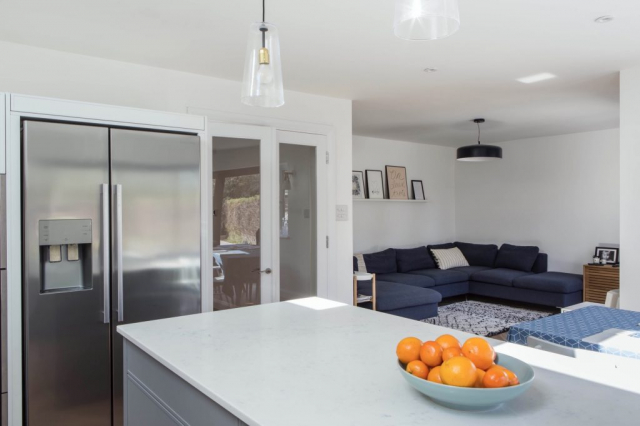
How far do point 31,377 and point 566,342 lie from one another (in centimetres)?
258

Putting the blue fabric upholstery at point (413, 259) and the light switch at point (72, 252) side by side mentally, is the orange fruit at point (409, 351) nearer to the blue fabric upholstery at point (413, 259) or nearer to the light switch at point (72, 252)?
the light switch at point (72, 252)

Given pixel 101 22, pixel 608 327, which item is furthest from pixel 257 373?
pixel 101 22

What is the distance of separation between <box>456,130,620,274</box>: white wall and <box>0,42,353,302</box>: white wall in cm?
398

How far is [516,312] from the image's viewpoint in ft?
20.5

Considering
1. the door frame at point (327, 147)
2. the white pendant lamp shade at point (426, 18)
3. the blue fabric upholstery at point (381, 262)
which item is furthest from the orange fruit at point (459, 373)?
the blue fabric upholstery at point (381, 262)

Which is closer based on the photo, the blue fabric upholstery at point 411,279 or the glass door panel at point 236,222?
the glass door panel at point 236,222

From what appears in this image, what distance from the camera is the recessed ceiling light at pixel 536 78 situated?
12.6ft

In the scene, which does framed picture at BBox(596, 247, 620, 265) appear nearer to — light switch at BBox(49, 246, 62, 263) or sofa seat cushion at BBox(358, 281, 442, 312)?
sofa seat cushion at BBox(358, 281, 442, 312)

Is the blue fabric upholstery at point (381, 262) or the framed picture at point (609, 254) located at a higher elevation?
the framed picture at point (609, 254)

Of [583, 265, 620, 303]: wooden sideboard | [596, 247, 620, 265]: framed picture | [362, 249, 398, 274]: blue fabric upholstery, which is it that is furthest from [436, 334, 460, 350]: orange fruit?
[596, 247, 620, 265]: framed picture

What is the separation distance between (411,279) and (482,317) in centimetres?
102

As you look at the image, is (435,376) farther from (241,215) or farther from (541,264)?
(541,264)

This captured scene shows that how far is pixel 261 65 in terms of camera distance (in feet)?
5.55

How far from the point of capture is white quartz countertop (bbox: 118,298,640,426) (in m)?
1.13
